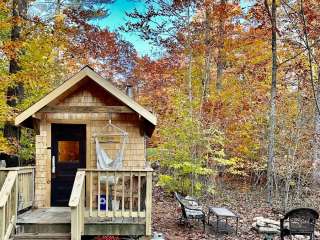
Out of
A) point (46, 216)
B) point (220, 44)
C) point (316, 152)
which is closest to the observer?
point (46, 216)

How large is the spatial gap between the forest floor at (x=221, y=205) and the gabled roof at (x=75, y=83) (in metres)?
3.28

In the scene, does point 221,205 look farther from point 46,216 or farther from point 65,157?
point 46,216

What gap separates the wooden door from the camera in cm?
1088

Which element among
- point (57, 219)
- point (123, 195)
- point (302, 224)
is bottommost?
point (302, 224)

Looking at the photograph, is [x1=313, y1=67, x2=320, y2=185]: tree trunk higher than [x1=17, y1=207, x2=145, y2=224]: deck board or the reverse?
higher

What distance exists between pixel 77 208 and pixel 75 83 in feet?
12.1

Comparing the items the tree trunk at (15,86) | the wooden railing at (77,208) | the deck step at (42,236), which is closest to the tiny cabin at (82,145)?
the wooden railing at (77,208)

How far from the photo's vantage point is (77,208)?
7.76 meters

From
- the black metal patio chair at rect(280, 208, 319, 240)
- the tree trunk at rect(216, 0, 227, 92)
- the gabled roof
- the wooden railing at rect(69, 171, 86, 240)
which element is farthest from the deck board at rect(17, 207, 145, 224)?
the tree trunk at rect(216, 0, 227, 92)

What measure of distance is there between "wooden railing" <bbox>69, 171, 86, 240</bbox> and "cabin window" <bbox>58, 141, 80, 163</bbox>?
7.27ft

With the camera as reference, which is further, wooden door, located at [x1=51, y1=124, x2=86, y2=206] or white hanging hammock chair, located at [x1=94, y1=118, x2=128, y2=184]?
Answer: wooden door, located at [x1=51, y1=124, x2=86, y2=206]

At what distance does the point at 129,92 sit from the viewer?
1188 cm

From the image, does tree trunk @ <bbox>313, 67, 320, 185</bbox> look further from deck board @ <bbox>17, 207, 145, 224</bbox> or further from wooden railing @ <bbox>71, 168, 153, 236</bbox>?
deck board @ <bbox>17, 207, 145, 224</bbox>

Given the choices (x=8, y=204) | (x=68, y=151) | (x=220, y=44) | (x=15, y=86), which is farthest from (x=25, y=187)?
(x=220, y=44)
